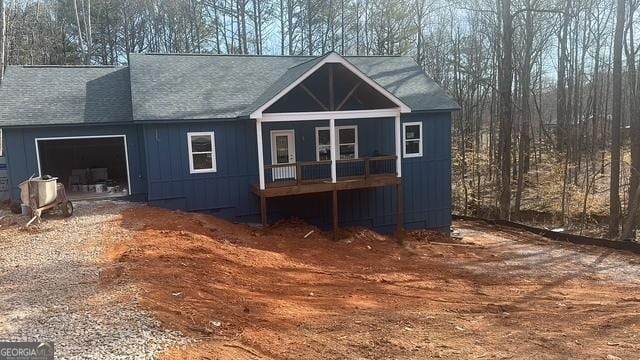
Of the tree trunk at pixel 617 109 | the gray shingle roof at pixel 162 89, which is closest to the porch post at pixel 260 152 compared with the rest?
the gray shingle roof at pixel 162 89

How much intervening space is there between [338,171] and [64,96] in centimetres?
903

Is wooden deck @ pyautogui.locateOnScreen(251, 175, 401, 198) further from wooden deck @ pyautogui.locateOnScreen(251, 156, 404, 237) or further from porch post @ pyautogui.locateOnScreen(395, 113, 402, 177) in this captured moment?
porch post @ pyautogui.locateOnScreen(395, 113, 402, 177)

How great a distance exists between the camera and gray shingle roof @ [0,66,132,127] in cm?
1385

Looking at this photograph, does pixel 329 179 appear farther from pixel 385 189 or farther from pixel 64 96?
pixel 64 96

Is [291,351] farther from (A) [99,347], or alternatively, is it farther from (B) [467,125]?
(B) [467,125]

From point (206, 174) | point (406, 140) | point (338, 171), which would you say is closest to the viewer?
point (206, 174)

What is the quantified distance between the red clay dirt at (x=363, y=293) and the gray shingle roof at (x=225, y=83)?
327 centimetres

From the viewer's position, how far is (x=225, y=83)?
52.1ft

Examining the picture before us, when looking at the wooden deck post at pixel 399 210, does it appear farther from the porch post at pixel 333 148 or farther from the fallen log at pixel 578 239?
the fallen log at pixel 578 239

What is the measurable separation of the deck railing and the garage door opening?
5930mm

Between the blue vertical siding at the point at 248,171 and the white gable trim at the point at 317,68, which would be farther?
the blue vertical siding at the point at 248,171

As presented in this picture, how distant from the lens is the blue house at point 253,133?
44.8ft

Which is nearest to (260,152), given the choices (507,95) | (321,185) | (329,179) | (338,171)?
(321,185)

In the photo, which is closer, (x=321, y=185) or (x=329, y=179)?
(x=321, y=185)
